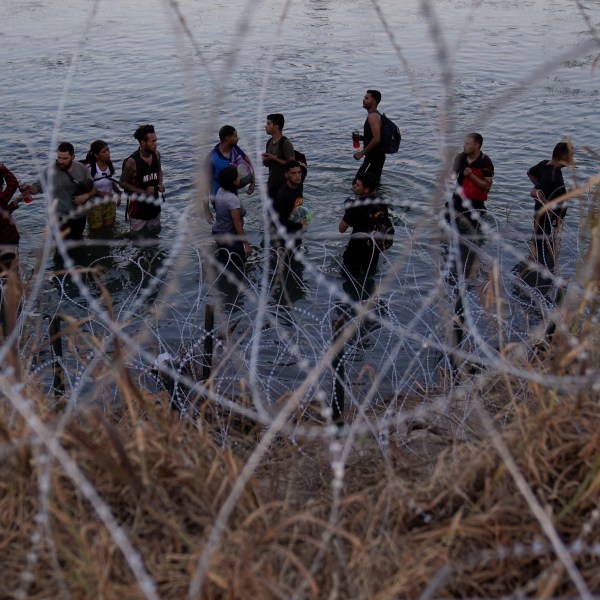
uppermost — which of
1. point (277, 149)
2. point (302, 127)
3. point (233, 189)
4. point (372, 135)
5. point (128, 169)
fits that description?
point (302, 127)

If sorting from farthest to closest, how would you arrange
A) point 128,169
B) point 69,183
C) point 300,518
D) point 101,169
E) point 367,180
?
point 101,169 < point 128,169 < point 69,183 < point 367,180 < point 300,518

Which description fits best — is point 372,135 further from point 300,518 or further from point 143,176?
point 300,518

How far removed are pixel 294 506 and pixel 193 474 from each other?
2.75ft

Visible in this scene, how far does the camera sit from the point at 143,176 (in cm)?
885

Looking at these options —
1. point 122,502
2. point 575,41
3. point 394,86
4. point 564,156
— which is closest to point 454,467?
point 122,502

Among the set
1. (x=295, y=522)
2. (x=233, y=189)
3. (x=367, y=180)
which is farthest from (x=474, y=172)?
(x=295, y=522)

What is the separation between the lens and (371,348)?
736 cm

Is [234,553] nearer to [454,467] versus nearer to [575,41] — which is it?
[454,467]

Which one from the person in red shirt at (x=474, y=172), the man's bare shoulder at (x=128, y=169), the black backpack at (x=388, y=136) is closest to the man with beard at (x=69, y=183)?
the man's bare shoulder at (x=128, y=169)

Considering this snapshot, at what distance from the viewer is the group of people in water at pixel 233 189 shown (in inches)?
310

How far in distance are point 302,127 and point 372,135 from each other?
3804mm

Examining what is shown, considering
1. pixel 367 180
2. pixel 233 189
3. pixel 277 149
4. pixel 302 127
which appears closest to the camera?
pixel 367 180

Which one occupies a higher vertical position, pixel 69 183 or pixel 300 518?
pixel 69 183

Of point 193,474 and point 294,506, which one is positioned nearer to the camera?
point 193,474
